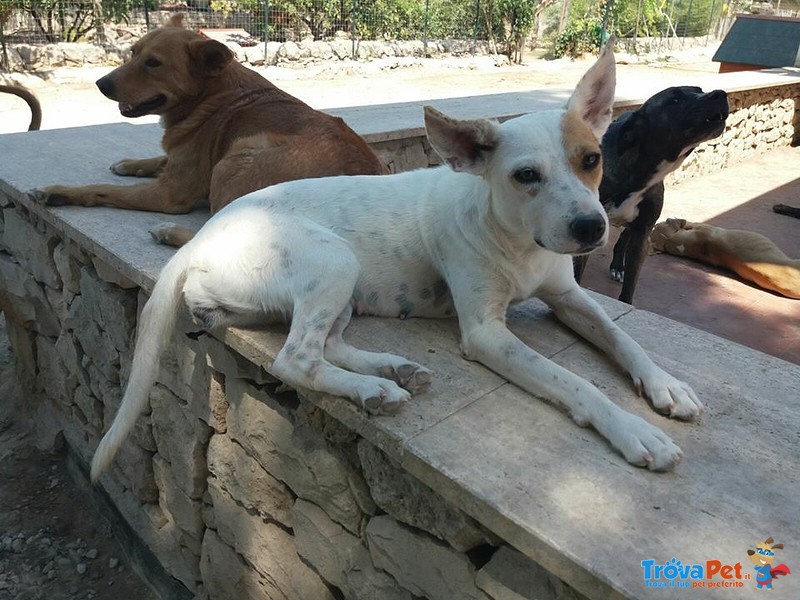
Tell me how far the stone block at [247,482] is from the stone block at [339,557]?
98 millimetres

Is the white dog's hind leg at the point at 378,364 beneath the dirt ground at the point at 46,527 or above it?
above

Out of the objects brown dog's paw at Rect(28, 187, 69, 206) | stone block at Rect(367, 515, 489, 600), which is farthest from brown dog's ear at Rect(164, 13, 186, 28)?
stone block at Rect(367, 515, 489, 600)

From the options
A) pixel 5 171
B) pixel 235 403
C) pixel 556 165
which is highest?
pixel 556 165

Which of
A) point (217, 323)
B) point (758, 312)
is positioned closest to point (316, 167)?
point (217, 323)

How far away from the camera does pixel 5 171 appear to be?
12.6 feet

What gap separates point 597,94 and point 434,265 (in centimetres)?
79

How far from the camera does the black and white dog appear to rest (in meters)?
3.66

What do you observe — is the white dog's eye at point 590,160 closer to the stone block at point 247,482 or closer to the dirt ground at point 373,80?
the stone block at point 247,482

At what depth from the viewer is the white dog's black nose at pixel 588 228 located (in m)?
1.94

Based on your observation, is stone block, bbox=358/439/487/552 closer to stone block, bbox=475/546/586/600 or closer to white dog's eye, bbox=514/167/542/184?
stone block, bbox=475/546/586/600

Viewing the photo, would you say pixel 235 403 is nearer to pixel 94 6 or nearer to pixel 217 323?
pixel 217 323

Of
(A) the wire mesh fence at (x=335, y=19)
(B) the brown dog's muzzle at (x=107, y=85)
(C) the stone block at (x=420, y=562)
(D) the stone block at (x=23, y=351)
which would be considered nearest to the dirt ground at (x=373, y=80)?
(A) the wire mesh fence at (x=335, y=19)

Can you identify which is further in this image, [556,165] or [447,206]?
[447,206]

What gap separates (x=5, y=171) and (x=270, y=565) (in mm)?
2724
